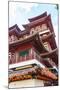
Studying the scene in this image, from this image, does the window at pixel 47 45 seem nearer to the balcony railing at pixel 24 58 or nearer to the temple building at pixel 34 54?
the temple building at pixel 34 54

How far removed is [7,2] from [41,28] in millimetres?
464

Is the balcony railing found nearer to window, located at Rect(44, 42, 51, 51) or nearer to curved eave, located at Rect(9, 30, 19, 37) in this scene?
window, located at Rect(44, 42, 51, 51)

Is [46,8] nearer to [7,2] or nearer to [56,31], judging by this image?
[56,31]

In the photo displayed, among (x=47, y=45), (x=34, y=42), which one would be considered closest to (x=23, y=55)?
(x=34, y=42)

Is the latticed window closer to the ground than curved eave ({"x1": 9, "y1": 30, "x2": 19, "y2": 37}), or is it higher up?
closer to the ground

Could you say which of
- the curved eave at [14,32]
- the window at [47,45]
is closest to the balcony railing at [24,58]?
the window at [47,45]

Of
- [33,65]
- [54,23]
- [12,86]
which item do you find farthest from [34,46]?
[12,86]

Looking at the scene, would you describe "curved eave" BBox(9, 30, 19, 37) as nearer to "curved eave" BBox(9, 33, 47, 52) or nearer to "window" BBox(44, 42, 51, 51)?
"curved eave" BBox(9, 33, 47, 52)

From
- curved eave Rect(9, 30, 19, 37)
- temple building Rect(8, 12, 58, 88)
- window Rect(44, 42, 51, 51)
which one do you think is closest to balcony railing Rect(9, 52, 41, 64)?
temple building Rect(8, 12, 58, 88)

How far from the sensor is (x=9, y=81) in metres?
1.94

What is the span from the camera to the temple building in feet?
6.46

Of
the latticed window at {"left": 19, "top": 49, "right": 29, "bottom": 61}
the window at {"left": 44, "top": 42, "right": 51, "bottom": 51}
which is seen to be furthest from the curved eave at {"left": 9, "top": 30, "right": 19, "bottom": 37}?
the window at {"left": 44, "top": 42, "right": 51, "bottom": 51}

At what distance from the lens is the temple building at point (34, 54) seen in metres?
1.97

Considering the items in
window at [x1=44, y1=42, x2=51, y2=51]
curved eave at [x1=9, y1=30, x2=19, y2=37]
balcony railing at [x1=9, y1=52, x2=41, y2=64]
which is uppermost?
curved eave at [x1=9, y1=30, x2=19, y2=37]
